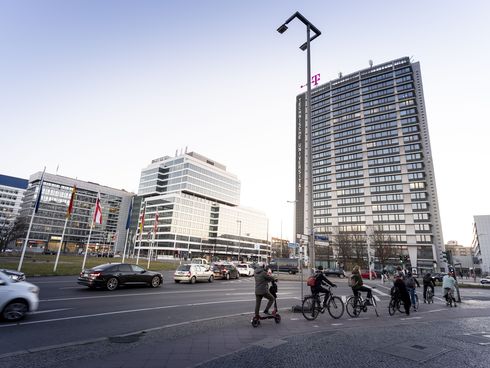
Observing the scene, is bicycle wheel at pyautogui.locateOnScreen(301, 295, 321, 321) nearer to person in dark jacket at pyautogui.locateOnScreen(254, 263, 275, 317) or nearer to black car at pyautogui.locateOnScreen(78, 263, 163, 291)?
person in dark jacket at pyautogui.locateOnScreen(254, 263, 275, 317)

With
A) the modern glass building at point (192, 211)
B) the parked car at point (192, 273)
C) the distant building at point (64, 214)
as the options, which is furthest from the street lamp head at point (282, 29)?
the distant building at point (64, 214)

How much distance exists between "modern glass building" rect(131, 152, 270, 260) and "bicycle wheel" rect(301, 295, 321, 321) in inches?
3742

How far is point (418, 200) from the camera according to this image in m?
84.8

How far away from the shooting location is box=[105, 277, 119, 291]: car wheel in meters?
16.1

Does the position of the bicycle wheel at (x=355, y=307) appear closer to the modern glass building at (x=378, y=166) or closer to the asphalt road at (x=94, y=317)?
the asphalt road at (x=94, y=317)

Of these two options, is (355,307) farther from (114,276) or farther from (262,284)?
(114,276)

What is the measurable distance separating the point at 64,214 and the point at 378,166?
129 meters

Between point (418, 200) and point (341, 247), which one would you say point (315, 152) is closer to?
point (418, 200)

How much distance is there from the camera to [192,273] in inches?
899

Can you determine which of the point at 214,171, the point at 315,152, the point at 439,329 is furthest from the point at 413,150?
the point at 439,329

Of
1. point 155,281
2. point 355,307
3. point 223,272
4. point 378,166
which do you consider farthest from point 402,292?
point 378,166

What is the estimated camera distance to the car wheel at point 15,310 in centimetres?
799

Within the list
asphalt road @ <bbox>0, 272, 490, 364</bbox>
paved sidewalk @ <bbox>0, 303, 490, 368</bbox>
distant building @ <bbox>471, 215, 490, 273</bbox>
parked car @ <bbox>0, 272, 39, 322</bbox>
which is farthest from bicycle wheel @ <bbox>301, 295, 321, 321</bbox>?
distant building @ <bbox>471, 215, 490, 273</bbox>

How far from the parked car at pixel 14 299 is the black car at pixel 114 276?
746cm
